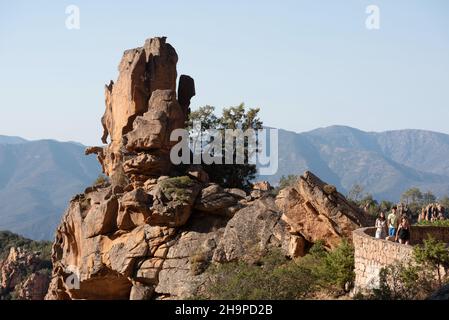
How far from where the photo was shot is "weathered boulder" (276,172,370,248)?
96.1 feet

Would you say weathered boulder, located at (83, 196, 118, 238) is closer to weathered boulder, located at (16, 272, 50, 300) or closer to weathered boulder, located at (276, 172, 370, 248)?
weathered boulder, located at (276, 172, 370, 248)

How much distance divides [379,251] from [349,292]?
3628mm

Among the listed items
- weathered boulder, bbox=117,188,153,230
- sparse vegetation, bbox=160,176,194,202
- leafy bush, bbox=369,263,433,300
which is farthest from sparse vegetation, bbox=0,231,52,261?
leafy bush, bbox=369,263,433,300

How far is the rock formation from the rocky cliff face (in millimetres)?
34657

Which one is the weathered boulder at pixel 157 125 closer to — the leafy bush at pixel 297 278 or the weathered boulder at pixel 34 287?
the leafy bush at pixel 297 278

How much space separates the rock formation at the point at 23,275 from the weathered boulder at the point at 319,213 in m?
53.3

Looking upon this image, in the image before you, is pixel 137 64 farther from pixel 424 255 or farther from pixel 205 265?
pixel 424 255

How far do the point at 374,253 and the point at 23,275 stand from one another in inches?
2823

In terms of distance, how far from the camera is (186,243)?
36.3 m

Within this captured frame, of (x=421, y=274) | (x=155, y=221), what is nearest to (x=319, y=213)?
(x=421, y=274)

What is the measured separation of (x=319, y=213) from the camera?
98.6 feet
